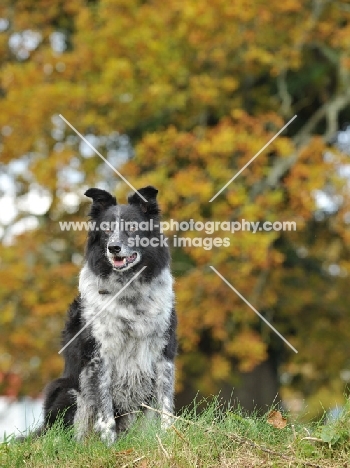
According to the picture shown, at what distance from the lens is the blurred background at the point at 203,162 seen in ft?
43.1

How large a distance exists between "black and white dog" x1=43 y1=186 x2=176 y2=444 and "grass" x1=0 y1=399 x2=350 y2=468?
1.98 feet

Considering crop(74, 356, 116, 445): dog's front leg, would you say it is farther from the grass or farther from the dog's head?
the dog's head

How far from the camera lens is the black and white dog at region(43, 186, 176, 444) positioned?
621cm

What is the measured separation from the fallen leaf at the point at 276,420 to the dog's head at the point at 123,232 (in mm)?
1662

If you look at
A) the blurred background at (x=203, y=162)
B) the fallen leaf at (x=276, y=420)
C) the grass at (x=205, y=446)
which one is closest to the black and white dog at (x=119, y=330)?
the grass at (x=205, y=446)

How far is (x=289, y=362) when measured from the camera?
53.9 ft

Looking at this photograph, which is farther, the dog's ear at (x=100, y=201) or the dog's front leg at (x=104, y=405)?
the dog's ear at (x=100, y=201)

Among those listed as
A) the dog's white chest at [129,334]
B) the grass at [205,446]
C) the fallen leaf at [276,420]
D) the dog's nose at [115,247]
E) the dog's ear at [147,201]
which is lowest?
the grass at [205,446]

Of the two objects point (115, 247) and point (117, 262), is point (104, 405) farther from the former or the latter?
point (115, 247)

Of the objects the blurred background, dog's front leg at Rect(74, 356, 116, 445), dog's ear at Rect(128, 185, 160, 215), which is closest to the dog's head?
dog's ear at Rect(128, 185, 160, 215)

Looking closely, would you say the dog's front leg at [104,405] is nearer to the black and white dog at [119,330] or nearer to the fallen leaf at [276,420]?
the black and white dog at [119,330]

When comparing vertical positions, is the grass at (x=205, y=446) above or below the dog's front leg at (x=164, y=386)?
below

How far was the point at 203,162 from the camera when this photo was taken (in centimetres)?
1390

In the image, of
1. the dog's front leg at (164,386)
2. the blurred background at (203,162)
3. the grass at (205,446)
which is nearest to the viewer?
the grass at (205,446)
